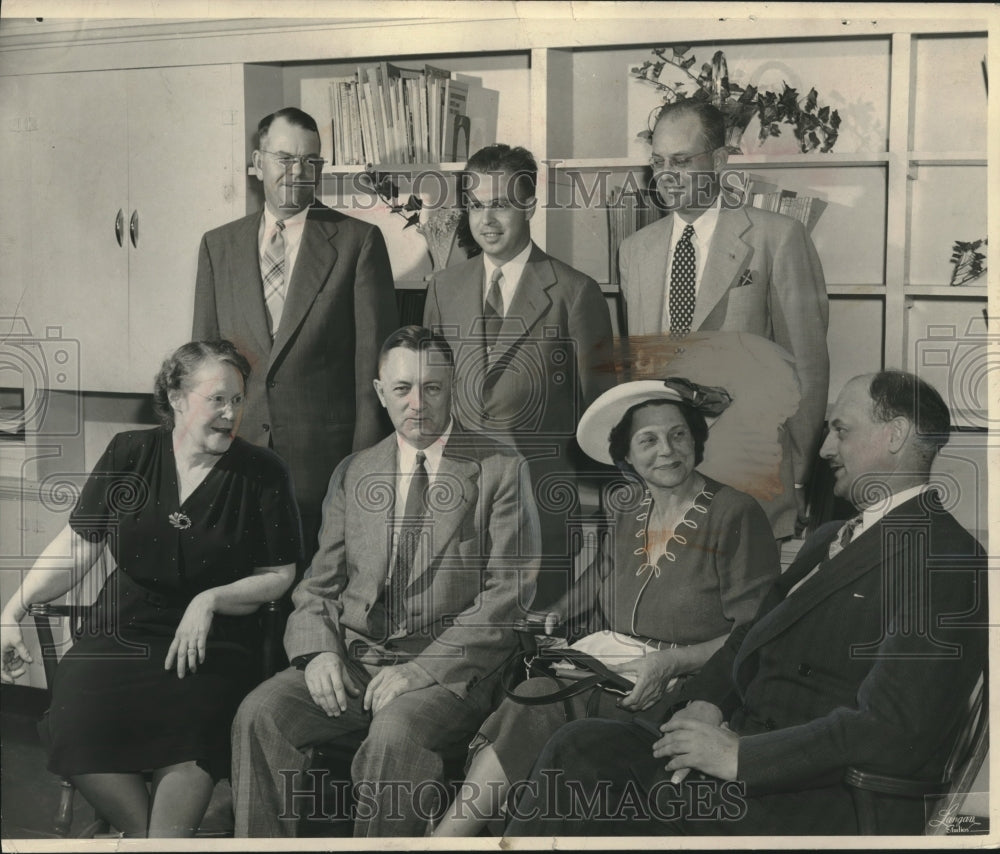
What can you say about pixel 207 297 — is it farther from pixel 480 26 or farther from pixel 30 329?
pixel 480 26

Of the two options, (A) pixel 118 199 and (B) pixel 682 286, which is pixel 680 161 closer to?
(B) pixel 682 286

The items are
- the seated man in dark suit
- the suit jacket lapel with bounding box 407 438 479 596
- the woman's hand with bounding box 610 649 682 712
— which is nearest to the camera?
the seated man in dark suit

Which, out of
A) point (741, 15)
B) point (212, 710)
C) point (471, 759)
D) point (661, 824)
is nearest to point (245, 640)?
point (212, 710)

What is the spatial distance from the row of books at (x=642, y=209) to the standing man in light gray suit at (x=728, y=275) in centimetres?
4

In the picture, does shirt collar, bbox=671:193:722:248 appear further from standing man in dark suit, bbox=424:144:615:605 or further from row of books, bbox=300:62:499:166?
row of books, bbox=300:62:499:166

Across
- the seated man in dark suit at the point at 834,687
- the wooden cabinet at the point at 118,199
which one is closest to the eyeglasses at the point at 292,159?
the wooden cabinet at the point at 118,199

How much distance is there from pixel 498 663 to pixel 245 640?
0.81 meters

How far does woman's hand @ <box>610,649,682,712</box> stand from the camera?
358 centimetres

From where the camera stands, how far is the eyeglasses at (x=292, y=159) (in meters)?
3.79

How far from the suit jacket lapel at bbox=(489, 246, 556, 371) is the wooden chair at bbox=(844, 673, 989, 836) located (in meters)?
1.62

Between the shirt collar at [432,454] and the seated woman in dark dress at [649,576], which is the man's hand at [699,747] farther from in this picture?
the shirt collar at [432,454]

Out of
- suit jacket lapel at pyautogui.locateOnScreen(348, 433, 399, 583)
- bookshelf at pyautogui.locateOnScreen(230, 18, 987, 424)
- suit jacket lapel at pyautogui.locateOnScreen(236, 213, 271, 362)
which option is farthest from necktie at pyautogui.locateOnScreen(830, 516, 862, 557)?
suit jacket lapel at pyautogui.locateOnScreen(236, 213, 271, 362)

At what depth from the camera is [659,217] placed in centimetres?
375

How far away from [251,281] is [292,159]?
1.35ft
